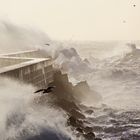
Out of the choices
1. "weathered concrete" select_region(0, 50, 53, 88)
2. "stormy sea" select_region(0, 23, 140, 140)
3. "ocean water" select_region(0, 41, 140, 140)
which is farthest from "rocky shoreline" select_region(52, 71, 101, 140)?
"weathered concrete" select_region(0, 50, 53, 88)

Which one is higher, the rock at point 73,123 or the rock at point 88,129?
the rock at point 73,123

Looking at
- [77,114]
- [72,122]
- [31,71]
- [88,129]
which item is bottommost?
[88,129]

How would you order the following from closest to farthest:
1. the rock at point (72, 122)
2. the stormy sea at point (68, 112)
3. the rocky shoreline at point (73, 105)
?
the stormy sea at point (68, 112) < the rocky shoreline at point (73, 105) < the rock at point (72, 122)

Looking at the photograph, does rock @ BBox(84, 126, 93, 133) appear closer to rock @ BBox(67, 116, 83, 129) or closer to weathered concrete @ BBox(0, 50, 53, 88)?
rock @ BBox(67, 116, 83, 129)

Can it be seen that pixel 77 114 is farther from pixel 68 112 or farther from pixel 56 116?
pixel 56 116

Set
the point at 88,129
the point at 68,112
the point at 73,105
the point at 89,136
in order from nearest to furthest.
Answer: the point at 89,136 < the point at 88,129 < the point at 68,112 < the point at 73,105

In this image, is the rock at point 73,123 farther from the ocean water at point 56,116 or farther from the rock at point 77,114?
the rock at point 77,114

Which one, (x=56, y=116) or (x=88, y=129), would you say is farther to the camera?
(x=56, y=116)

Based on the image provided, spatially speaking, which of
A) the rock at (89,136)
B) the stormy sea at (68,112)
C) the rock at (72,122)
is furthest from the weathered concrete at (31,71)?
the rock at (89,136)

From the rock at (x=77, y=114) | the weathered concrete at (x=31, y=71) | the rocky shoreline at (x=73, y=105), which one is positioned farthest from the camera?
the rock at (x=77, y=114)

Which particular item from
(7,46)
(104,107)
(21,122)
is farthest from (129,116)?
Answer: (7,46)

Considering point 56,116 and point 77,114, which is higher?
point 56,116

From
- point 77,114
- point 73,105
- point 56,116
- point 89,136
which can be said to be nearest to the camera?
point 89,136

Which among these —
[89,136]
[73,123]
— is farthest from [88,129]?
[89,136]
